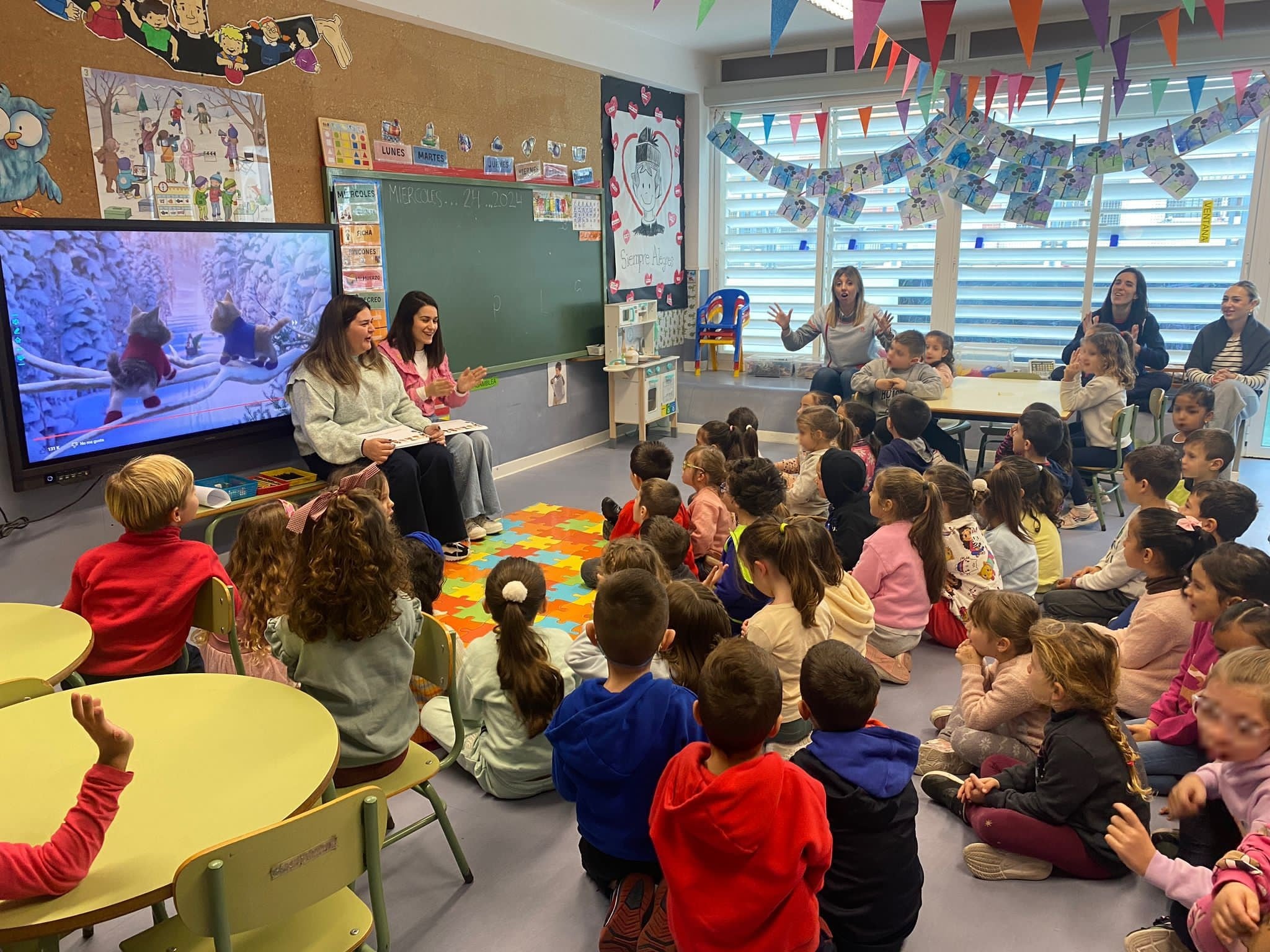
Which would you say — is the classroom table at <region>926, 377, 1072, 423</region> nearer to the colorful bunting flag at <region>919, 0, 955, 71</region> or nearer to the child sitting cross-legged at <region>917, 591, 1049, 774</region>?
the colorful bunting flag at <region>919, 0, 955, 71</region>

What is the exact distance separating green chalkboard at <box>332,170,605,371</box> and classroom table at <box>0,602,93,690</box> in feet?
9.57

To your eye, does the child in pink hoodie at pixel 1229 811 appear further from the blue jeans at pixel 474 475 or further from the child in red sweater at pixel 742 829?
the blue jeans at pixel 474 475

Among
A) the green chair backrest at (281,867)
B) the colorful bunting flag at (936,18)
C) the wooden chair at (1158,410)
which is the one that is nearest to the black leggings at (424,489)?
the green chair backrest at (281,867)

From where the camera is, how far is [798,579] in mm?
2506

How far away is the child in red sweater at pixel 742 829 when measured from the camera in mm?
1474

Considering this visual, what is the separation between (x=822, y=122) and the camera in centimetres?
697

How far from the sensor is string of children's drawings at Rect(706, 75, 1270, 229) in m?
5.97

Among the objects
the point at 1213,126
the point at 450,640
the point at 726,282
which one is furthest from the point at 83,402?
the point at 1213,126

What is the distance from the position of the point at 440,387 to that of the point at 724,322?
356 cm

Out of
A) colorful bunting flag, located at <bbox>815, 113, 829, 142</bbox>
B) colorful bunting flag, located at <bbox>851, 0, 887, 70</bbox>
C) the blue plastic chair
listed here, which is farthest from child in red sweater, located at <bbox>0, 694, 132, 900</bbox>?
colorful bunting flag, located at <bbox>815, 113, 829, 142</bbox>

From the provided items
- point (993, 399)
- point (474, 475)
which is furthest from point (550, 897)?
point (993, 399)

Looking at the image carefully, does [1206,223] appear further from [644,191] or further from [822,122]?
[644,191]

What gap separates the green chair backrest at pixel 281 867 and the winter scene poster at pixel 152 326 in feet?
8.65

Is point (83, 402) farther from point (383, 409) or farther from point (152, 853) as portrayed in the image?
Answer: point (152, 853)
